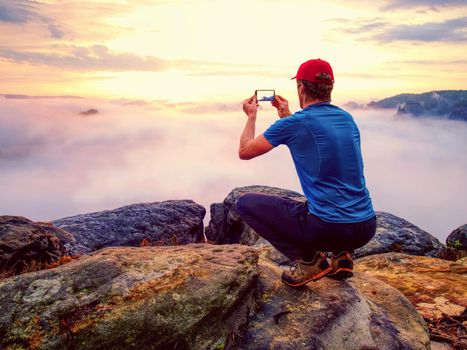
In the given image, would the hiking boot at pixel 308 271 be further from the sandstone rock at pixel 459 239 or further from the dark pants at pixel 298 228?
the sandstone rock at pixel 459 239

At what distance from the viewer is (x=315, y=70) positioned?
672 centimetres

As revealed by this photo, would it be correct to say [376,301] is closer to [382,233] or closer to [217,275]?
[217,275]

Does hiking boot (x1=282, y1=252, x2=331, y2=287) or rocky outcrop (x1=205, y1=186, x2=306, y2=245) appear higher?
hiking boot (x1=282, y1=252, x2=331, y2=287)

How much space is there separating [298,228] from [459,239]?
632 inches

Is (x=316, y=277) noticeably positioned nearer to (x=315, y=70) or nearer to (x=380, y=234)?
(x=315, y=70)

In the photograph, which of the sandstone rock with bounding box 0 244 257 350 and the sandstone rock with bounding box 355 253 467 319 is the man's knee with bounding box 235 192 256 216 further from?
the sandstone rock with bounding box 355 253 467 319

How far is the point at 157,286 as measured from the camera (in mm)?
6293

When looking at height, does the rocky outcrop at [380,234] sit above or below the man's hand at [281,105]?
below

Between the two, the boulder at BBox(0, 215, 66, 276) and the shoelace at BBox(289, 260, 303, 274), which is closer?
the shoelace at BBox(289, 260, 303, 274)

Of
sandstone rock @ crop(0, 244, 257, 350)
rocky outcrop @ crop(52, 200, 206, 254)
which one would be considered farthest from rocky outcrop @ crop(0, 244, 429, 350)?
rocky outcrop @ crop(52, 200, 206, 254)

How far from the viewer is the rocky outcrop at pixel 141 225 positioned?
18.4m

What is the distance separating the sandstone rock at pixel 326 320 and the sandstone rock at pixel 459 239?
1271cm

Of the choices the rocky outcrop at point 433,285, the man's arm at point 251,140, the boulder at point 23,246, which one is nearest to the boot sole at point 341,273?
the rocky outcrop at point 433,285

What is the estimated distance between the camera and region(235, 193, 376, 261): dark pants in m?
6.80
